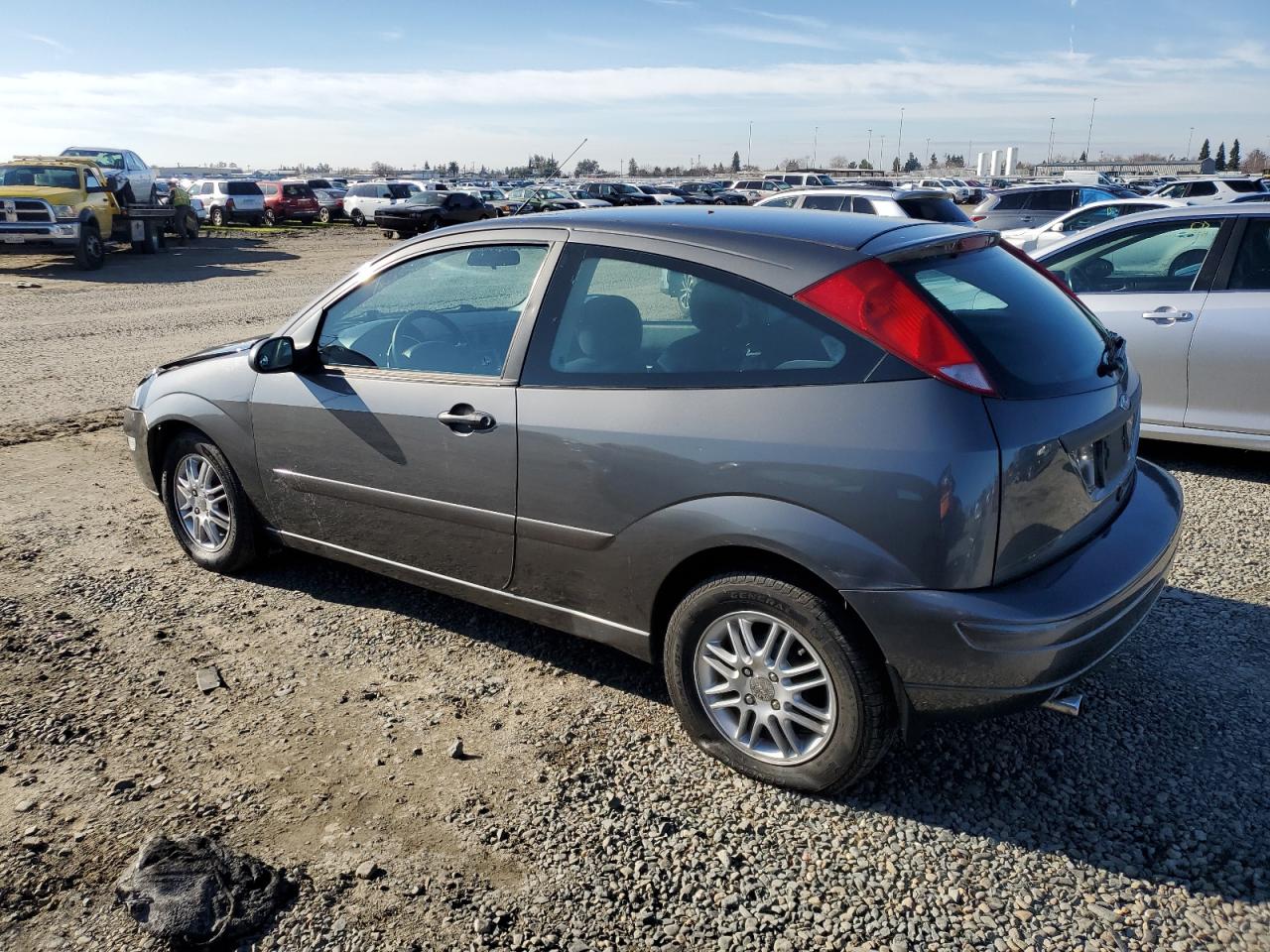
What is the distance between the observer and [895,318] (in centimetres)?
277

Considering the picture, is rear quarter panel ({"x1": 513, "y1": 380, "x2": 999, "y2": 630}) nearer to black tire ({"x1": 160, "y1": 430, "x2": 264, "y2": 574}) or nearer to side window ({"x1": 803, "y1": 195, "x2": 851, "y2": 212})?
black tire ({"x1": 160, "y1": 430, "x2": 264, "y2": 574})

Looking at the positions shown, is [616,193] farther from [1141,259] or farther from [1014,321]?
[1014,321]

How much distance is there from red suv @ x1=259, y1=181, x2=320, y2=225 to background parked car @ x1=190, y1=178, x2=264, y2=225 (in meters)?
0.54

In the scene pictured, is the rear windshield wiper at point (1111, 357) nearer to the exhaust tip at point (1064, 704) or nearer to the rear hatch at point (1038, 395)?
the rear hatch at point (1038, 395)

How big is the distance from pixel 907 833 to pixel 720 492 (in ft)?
3.77

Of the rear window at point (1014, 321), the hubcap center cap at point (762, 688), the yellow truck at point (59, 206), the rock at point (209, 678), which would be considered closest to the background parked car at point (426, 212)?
the yellow truck at point (59, 206)

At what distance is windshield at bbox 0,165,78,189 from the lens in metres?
20.5

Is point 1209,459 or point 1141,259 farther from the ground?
point 1141,259

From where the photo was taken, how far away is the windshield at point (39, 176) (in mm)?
20453

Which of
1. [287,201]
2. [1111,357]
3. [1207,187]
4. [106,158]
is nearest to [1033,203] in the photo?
[1207,187]

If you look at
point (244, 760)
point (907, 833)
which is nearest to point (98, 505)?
point (244, 760)

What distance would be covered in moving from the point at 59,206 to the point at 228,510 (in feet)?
62.9

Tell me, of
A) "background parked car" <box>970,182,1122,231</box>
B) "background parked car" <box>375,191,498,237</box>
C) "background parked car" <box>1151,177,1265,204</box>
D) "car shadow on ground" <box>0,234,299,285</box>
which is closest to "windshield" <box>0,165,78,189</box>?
"car shadow on ground" <box>0,234,299,285</box>

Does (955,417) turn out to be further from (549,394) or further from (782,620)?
(549,394)
